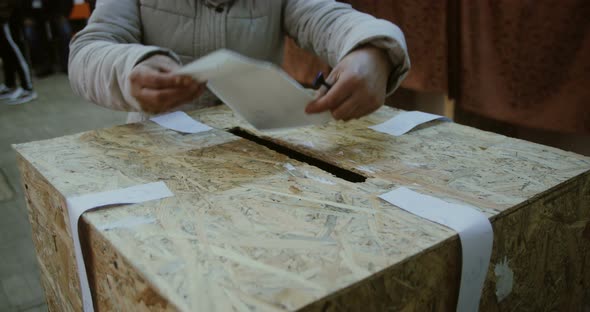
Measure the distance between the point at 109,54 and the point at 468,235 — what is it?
0.67 m

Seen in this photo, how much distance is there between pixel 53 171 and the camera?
28.0 inches

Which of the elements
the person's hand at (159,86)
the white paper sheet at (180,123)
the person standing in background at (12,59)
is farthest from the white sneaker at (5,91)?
the person's hand at (159,86)

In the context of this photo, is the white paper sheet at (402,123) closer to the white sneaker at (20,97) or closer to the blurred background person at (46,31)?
the white sneaker at (20,97)

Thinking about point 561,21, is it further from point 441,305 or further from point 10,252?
point 10,252

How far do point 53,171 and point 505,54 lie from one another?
133 cm

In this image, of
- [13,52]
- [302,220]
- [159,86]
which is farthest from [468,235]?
[13,52]

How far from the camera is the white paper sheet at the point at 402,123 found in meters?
0.92

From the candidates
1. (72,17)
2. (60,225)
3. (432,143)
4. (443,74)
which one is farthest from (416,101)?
(72,17)

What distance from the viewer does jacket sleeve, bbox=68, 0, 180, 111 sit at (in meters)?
0.80

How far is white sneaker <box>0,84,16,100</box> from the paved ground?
19cm

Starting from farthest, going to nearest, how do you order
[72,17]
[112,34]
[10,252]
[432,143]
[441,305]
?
1. [72,17]
2. [10,252]
3. [112,34]
4. [432,143]
5. [441,305]

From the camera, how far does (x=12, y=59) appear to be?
11.2 feet

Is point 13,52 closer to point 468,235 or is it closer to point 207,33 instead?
point 207,33

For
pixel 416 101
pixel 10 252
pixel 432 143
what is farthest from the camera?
pixel 416 101
